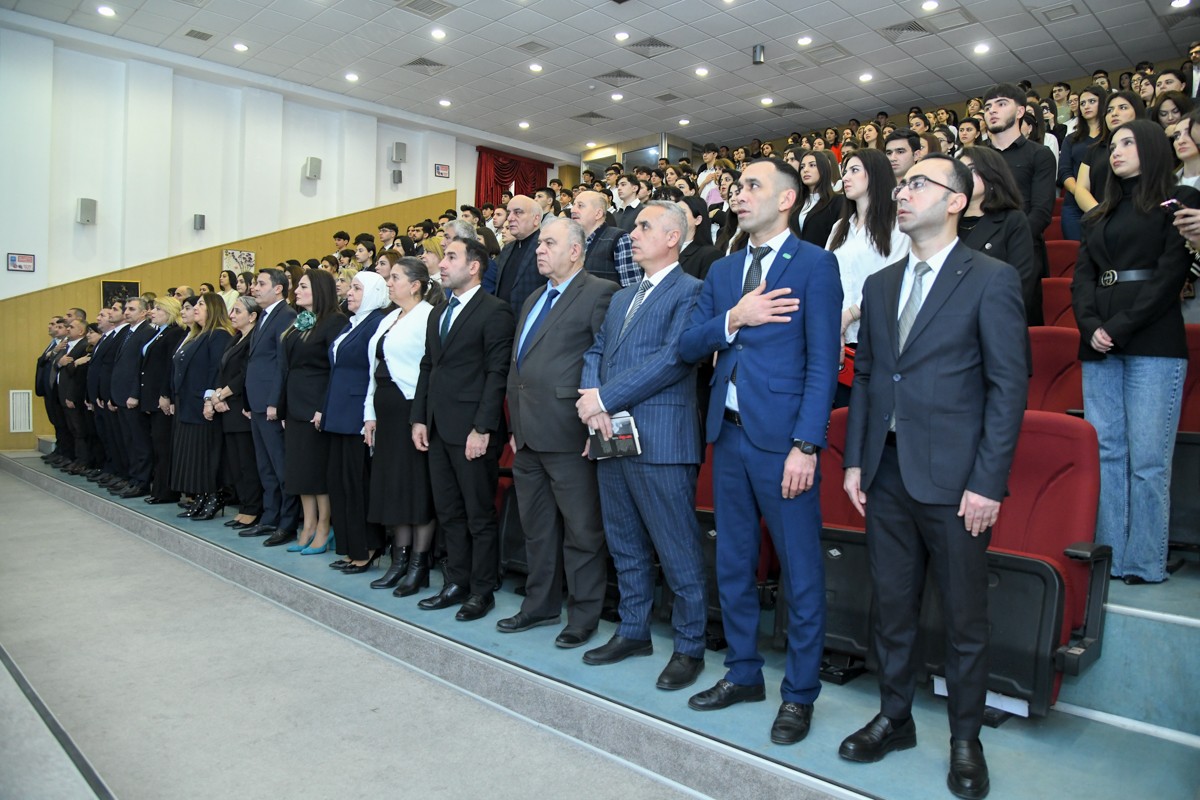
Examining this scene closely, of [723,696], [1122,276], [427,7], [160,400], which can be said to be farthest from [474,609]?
[427,7]

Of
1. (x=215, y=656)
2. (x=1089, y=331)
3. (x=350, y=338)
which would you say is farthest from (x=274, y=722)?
(x=1089, y=331)

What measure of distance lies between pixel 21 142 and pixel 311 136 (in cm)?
382

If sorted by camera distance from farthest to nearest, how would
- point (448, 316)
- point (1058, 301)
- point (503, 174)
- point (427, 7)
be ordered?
point (503, 174)
point (427, 7)
point (1058, 301)
point (448, 316)

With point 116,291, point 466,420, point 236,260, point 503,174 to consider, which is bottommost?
point 466,420

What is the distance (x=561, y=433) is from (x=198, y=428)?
3417 millimetres

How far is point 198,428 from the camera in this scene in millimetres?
5207

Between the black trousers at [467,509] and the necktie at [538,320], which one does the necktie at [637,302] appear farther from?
the black trousers at [467,509]

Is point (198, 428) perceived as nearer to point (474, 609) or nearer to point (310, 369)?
point (310, 369)

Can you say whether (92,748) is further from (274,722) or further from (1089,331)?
(1089,331)

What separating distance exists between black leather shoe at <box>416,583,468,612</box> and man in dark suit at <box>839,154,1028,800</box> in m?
1.75

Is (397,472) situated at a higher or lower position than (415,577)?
higher

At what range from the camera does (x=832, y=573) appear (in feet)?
7.75

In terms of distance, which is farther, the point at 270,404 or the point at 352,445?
the point at 270,404

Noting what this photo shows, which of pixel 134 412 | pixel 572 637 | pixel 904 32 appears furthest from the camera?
pixel 904 32
